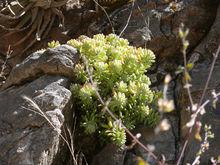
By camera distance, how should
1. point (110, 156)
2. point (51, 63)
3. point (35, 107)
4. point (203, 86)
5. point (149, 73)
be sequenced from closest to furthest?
point (35, 107)
point (110, 156)
point (51, 63)
point (203, 86)
point (149, 73)

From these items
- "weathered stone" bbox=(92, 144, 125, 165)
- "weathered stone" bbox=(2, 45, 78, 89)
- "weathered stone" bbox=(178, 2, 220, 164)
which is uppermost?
"weathered stone" bbox=(2, 45, 78, 89)

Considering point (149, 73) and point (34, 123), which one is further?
point (149, 73)

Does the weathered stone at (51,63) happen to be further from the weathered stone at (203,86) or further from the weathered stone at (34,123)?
the weathered stone at (203,86)

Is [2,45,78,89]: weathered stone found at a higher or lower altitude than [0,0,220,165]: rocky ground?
higher

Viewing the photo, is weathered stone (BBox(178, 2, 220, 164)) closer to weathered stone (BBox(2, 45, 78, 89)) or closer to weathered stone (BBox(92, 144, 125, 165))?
weathered stone (BBox(92, 144, 125, 165))

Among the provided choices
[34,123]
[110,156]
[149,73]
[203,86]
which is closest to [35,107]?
[34,123]

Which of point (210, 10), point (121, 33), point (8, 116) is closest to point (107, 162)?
point (8, 116)

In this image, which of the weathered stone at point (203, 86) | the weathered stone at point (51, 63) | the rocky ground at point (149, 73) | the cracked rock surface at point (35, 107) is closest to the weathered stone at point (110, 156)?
the rocky ground at point (149, 73)

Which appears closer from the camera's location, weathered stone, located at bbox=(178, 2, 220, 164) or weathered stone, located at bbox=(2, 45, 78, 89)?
weathered stone, located at bbox=(178, 2, 220, 164)

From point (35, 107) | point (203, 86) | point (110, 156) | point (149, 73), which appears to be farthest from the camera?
point (149, 73)

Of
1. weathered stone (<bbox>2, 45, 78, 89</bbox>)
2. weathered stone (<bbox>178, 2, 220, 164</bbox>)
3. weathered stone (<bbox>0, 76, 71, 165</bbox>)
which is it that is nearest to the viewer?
weathered stone (<bbox>0, 76, 71, 165</bbox>)

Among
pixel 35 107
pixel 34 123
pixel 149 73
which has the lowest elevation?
pixel 149 73

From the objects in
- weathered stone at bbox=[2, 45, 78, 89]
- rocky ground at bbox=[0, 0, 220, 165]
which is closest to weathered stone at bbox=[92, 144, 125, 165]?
rocky ground at bbox=[0, 0, 220, 165]

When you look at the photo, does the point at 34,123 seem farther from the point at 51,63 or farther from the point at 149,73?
the point at 149,73
